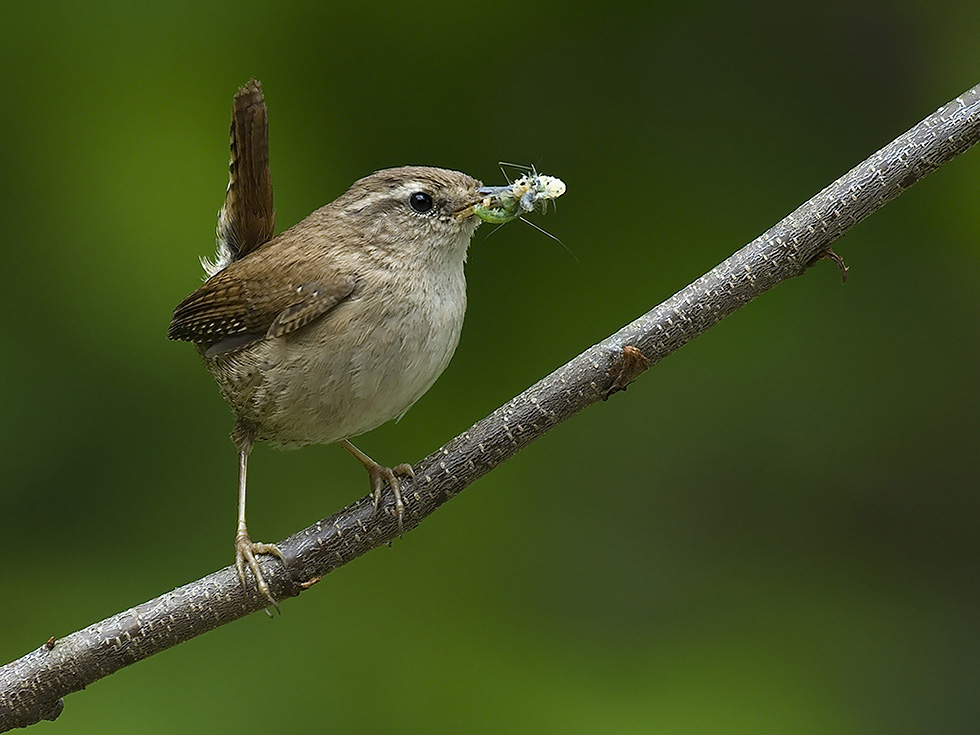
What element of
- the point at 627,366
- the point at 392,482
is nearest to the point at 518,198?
the point at 627,366

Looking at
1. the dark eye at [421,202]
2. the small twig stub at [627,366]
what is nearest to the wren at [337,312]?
the dark eye at [421,202]

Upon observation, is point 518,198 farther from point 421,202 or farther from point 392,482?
point 392,482

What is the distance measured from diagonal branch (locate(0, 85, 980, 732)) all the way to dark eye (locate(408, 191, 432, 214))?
433mm

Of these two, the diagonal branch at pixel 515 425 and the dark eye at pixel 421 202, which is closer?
the diagonal branch at pixel 515 425

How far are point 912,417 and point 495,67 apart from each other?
1.57 meters

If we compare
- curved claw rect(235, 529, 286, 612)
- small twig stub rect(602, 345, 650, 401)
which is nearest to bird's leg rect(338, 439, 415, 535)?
curved claw rect(235, 529, 286, 612)

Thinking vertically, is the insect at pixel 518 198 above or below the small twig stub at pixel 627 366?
above

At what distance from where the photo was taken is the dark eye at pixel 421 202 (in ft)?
7.09

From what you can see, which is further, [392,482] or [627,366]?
[392,482]

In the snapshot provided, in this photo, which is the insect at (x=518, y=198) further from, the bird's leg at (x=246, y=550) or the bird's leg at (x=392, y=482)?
the bird's leg at (x=246, y=550)

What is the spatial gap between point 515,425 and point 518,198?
1.32ft

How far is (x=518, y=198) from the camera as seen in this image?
201cm

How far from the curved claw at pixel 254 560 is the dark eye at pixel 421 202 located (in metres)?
0.68

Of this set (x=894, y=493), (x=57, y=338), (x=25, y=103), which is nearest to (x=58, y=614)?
(x=57, y=338)
